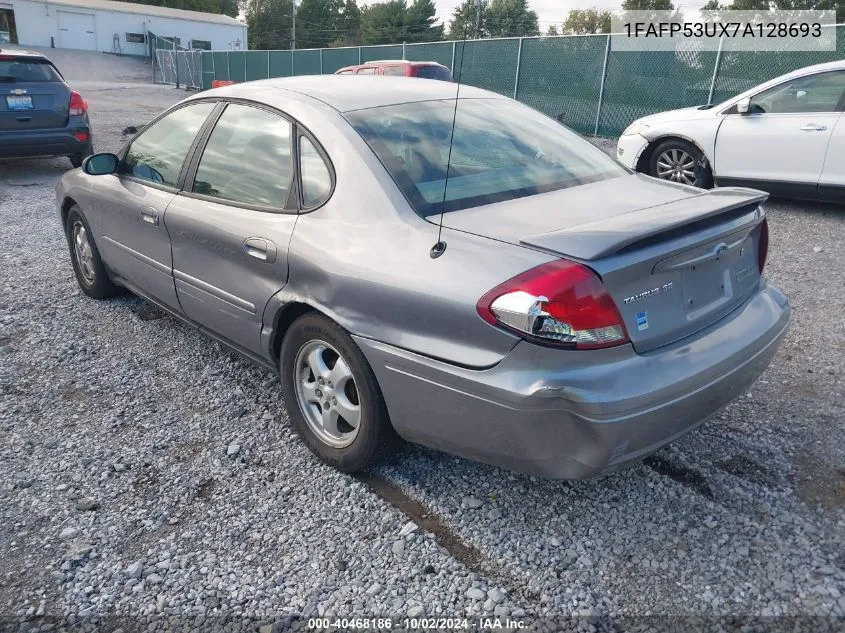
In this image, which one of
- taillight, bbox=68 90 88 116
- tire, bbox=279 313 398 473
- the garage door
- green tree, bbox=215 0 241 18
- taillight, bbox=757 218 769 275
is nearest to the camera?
tire, bbox=279 313 398 473

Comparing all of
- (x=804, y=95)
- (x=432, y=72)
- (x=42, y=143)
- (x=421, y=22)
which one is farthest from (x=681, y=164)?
(x=421, y=22)

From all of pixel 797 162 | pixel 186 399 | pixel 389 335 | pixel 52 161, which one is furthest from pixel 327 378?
pixel 52 161

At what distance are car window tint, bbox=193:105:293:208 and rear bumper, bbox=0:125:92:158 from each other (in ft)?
23.2

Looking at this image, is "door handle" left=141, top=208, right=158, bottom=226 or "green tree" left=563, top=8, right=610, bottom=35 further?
"green tree" left=563, top=8, right=610, bottom=35

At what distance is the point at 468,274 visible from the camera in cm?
242

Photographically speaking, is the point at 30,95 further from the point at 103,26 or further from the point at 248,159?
the point at 103,26

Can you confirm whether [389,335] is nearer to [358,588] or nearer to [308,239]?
[308,239]

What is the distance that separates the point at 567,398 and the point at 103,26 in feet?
192

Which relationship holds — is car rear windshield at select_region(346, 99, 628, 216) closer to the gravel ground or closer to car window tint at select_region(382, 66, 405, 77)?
the gravel ground

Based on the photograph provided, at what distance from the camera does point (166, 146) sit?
409cm

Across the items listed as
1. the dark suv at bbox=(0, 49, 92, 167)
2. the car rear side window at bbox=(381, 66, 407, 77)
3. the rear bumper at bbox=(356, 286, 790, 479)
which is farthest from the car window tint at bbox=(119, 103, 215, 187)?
the car rear side window at bbox=(381, 66, 407, 77)

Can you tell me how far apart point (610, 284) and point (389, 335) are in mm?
822

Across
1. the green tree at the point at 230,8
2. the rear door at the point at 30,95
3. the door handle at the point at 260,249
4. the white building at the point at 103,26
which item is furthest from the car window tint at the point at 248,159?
the green tree at the point at 230,8

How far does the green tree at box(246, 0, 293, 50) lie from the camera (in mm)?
80938
